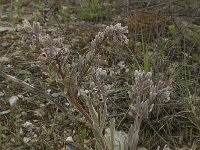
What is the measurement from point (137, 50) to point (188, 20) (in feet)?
2.59

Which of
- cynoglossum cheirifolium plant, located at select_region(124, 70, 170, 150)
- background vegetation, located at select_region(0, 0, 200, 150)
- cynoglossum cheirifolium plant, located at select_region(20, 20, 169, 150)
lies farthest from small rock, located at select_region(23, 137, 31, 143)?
cynoglossum cheirifolium plant, located at select_region(124, 70, 170, 150)

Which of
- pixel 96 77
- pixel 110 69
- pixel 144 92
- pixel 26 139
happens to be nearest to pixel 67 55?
pixel 96 77

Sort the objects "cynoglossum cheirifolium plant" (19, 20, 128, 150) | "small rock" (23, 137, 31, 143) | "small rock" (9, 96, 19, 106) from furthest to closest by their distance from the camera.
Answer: "small rock" (9, 96, 19, 106) → "small rock" (23, 137, 31, 143) → "cynoglossum cheirifolium plant" (19, 20, 128, 150)

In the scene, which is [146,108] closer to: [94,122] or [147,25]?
[94,122]

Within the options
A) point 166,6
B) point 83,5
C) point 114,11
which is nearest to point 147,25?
point 166,6

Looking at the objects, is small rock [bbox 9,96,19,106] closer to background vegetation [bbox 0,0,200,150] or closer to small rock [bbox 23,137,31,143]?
background vegetation [bbox 0,0,200,150]

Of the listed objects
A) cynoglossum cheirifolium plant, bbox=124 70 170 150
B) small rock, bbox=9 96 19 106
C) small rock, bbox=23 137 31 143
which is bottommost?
small rock, bbox=23 137 31 143

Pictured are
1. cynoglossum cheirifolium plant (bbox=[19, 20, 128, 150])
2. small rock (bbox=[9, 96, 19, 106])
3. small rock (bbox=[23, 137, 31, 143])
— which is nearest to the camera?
cynoglossum cheirifolium plant (bbox=[19, 20, 128, 150])

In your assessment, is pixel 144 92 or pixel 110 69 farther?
pixel 110 69

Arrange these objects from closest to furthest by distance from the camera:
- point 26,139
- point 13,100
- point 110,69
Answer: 1. point 26,139
2. point 13,100
3. point 110,69

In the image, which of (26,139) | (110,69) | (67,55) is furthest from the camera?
(110,69)

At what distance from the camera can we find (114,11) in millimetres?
4840

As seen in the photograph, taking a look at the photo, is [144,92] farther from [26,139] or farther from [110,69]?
[110,69]

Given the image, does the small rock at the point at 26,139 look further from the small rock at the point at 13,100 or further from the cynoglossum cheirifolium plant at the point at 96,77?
the cynoglossum cheirifolium plant at the point at 96,77
